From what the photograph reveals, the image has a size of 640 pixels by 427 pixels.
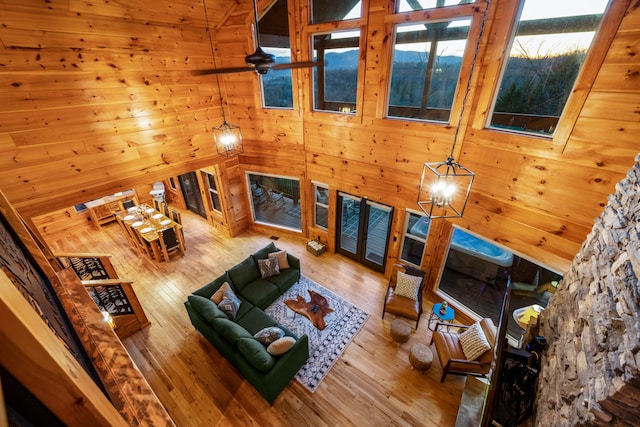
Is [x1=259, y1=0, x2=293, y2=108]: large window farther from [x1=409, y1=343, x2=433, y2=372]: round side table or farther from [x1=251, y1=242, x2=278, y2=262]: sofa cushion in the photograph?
[x1=409, y1=343, x2=433, y2=372]: round side table

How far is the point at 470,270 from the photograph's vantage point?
18.9ft

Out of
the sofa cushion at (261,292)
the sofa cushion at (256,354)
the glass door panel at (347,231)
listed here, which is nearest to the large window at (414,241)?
the glass door panel at (347,231)

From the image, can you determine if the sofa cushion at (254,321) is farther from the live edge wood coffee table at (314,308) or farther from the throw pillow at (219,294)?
the live edge wood coffee table at (314,308)

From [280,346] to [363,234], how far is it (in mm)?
3336

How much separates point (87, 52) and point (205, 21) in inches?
89.1

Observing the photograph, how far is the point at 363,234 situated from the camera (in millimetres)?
6391

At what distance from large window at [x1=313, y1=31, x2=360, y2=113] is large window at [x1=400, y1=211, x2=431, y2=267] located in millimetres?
2794

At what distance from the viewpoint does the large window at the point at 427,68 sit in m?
4.03

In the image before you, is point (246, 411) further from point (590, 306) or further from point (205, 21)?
point (205, 21)

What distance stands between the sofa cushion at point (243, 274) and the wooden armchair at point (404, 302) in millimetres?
2762

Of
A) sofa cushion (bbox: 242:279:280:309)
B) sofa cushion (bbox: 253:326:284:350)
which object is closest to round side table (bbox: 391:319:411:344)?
sofa cushion (bbox: 253:326:284:350)

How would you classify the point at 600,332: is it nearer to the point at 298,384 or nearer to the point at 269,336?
the point at 269,336

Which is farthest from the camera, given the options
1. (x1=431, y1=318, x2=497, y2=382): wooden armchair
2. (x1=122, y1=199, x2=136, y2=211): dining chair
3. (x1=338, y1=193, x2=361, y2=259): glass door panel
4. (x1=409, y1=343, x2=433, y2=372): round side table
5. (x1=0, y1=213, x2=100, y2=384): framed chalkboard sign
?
(x1=122, y1=199, x2=136, y2=211): dining chair

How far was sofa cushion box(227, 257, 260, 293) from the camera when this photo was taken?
17.5 ft
